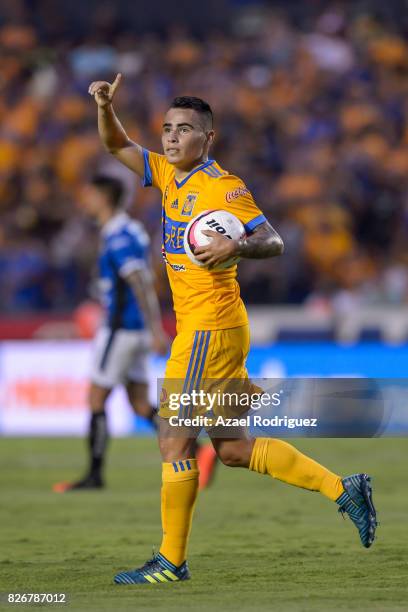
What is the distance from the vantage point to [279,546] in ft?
22.8

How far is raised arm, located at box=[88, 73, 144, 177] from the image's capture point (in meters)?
6.02

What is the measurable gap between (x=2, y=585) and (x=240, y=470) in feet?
19.7

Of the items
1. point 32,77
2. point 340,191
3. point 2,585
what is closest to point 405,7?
point 340,191

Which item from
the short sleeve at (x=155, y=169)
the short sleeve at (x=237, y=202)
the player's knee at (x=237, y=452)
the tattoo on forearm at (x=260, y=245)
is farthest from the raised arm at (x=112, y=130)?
the player's knee at (x=237, y=452)

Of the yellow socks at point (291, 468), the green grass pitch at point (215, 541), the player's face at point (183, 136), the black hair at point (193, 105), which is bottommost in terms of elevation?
the green grass pitch at point (215, 541)

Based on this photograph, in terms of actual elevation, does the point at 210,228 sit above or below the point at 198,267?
above

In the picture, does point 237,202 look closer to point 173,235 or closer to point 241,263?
point 173,235

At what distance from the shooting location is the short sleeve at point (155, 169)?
610 cm

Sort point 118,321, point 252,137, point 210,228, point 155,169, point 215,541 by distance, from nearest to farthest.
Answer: point 210,228
point 155,169
point 215,541
point 118,321
point 252,137

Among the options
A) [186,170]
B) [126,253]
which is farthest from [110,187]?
[186,170]

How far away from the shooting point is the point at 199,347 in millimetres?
5758

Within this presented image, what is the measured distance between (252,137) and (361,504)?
12.2 meters

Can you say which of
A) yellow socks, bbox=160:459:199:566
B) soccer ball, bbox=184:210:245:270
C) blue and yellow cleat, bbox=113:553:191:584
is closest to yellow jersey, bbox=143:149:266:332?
soccer ball, bbox=184:210:245:270

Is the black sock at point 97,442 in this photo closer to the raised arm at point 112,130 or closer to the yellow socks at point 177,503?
the raised arm at point 112,130
